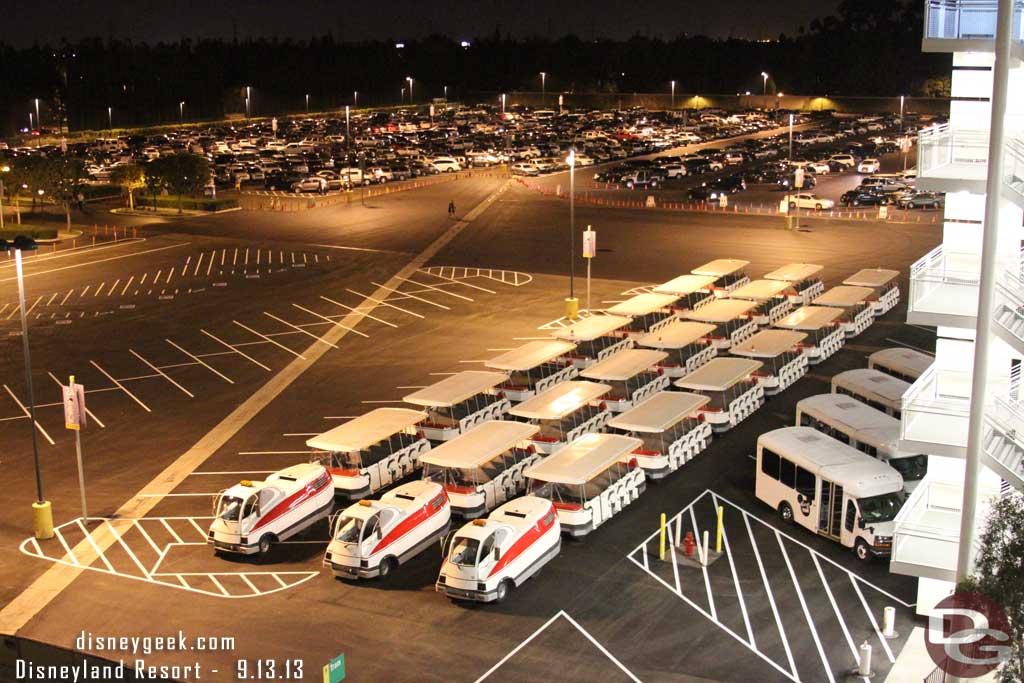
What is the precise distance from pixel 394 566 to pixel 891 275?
107 feet

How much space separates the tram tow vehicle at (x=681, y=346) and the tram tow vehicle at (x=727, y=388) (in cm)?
185

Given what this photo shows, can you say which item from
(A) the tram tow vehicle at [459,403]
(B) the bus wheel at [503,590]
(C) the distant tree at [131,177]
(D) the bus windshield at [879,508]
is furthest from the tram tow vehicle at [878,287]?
(C) the distant tree at [131,177]

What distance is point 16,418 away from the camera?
122ft

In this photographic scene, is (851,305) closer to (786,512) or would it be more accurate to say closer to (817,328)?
(817,328)

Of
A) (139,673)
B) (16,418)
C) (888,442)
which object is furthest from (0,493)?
(888,442)

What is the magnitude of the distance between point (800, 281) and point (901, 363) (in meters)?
13.9

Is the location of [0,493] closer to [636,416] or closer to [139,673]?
[139,673]

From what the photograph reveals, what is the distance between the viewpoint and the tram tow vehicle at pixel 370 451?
97.3 feet

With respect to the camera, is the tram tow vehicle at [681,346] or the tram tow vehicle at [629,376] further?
the tram tow vehicle at [681,346]

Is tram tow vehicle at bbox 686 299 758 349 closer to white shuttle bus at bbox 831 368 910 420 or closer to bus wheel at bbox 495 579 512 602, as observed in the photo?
white shuttle bus at bbox 831 368 910 420

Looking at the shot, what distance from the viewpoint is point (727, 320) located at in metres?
42.3

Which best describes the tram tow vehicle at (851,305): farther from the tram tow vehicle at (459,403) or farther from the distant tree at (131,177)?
the distant tree at (131,177)

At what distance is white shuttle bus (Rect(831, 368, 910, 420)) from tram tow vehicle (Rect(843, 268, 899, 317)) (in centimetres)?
1437

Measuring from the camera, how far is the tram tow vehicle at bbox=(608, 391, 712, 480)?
30.4 meters
